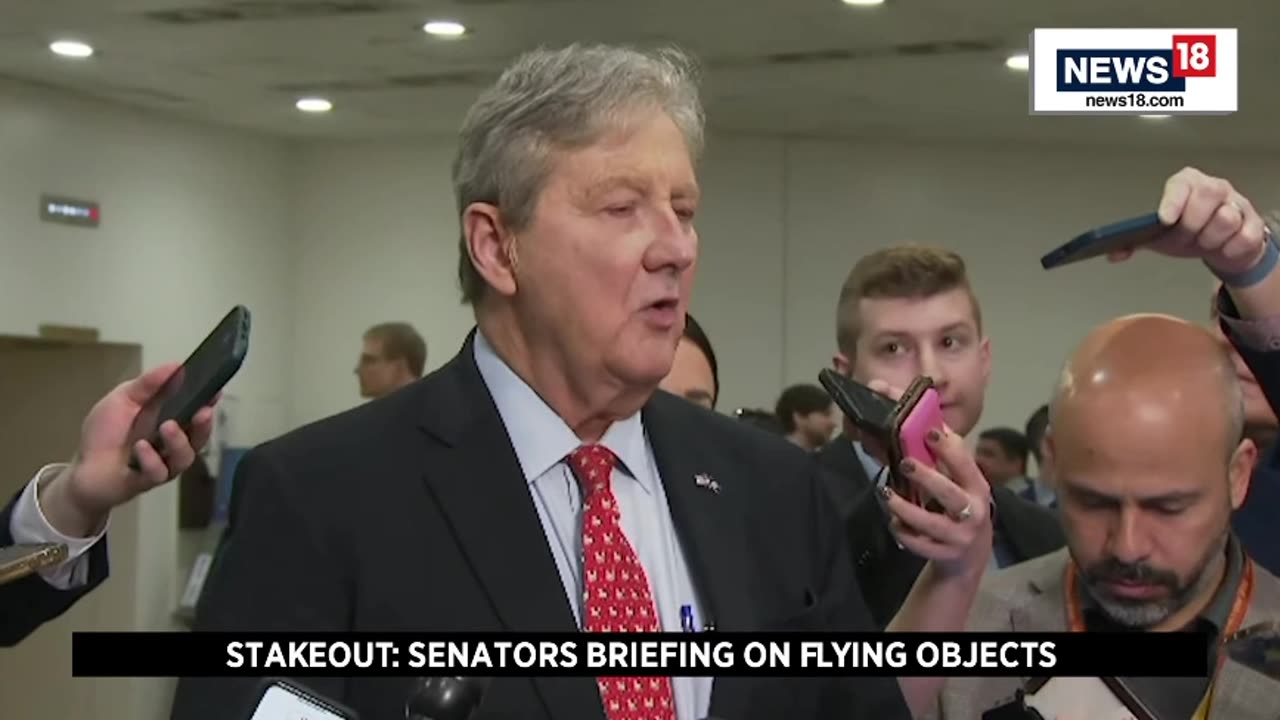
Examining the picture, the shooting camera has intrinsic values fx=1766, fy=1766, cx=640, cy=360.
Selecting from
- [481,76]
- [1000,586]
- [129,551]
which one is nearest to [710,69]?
[481,76]

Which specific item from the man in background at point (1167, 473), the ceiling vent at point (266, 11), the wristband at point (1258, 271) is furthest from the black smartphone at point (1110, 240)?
the ceiling vent at point (266, 11)

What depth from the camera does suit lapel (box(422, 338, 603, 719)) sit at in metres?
1.78

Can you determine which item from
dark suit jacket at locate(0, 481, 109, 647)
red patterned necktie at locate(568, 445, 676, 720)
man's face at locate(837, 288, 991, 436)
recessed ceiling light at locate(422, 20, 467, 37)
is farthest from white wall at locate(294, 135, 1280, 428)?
red patterned necktie at locate(568, 445, 676, 720)

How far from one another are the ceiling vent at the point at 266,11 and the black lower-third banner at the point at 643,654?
6112 millimetres

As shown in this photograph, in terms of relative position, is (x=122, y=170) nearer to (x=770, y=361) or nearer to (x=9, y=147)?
(x=9, y=147)

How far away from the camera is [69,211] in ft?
32.6

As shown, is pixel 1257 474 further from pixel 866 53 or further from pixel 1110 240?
pixel 866 53

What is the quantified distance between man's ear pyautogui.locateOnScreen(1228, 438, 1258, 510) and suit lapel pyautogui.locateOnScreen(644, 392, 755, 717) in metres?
0.65

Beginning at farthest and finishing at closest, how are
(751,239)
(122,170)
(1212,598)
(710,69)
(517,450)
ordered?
(751,239) < (122,170) < (710,69) < (1212,598) < (517,450)

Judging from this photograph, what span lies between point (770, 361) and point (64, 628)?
4695 millimetres

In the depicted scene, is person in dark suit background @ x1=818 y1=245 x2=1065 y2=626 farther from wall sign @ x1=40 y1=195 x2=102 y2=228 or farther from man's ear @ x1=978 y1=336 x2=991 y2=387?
wall sign @ x1=40 y1=195 x2=102 y2=228

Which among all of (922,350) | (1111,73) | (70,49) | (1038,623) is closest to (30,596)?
(1038,623)

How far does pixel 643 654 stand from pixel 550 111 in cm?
59

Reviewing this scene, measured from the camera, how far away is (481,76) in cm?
936
